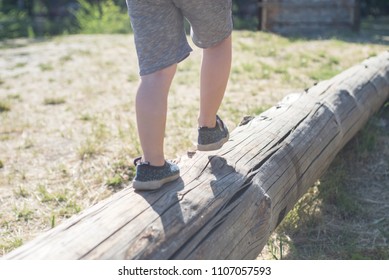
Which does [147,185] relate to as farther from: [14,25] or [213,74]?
[14,25]

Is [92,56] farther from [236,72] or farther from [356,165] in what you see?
[356,165]

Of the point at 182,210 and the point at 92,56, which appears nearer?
the point at 182,210

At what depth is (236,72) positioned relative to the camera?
18.9 feet

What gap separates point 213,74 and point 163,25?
12.9 inches

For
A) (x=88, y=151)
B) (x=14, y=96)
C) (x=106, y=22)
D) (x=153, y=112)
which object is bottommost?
(x=106, y=22)

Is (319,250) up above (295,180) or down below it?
below

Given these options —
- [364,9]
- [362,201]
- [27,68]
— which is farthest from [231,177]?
[364,9]

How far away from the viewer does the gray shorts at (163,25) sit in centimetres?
195

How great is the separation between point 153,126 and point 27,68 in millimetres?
5466

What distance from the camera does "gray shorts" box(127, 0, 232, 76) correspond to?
1947mm

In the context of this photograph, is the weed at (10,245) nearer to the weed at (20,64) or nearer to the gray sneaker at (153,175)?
the gray sneaker at (153,175)

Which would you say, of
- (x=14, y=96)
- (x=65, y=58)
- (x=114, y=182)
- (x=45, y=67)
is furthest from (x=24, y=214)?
(x=65, y=58)

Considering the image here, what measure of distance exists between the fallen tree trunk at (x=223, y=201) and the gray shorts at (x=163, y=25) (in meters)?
0.43

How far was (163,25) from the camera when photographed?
1.96 meters
